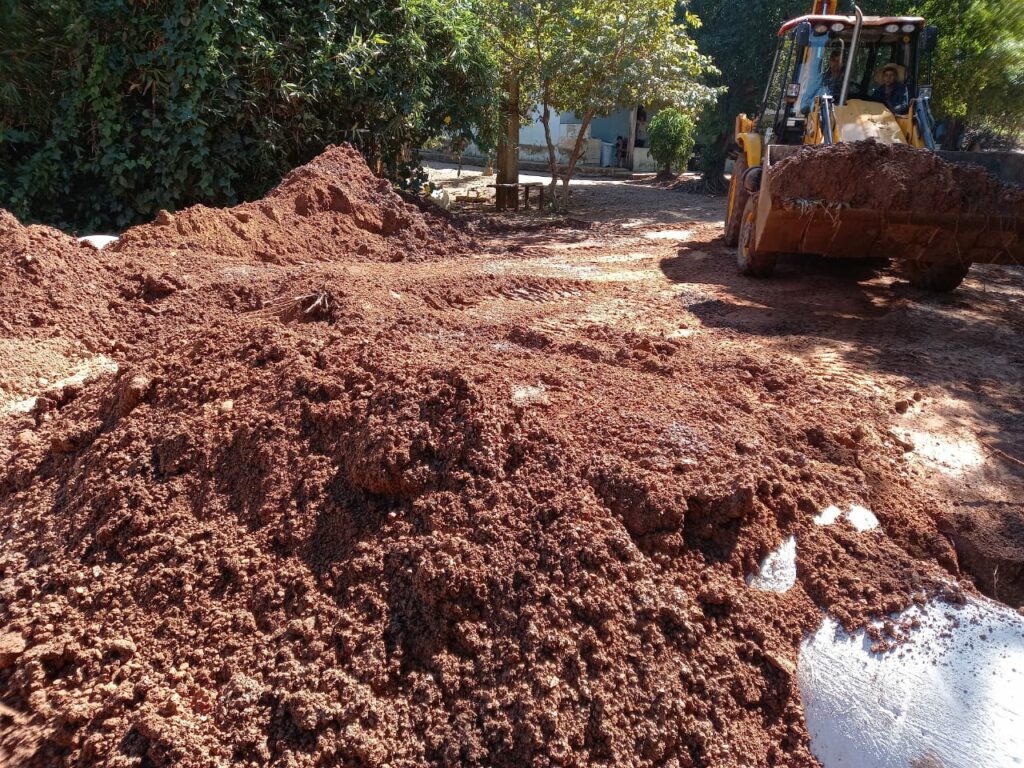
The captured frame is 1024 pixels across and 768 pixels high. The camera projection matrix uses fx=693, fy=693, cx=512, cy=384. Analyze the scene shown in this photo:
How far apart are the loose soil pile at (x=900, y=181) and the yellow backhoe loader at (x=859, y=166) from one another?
0.01 m

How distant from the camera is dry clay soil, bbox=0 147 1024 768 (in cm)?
207

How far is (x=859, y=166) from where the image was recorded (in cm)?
563

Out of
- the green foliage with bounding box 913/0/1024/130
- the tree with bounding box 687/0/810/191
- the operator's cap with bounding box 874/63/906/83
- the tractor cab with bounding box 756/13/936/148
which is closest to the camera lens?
the tractor cab with bounding box 756/13/936/148

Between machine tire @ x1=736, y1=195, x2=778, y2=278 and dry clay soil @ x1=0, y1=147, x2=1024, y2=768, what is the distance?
2.52 meters

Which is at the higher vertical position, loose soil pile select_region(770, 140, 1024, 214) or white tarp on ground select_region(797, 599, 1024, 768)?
loose soil pile select_region(770, 140, 1024, 214)

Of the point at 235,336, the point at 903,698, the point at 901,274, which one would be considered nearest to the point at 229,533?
the point at 235,336

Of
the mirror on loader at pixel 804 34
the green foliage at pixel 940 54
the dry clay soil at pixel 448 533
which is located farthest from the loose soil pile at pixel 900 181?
the green foliage at pixel 940 54

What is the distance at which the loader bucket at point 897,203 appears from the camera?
18.2ft

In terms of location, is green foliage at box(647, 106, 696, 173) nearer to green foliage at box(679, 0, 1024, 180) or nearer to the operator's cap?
green foliage at box(679, 0, 1024, 180)

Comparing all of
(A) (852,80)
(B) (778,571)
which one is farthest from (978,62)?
(B) (778,571)

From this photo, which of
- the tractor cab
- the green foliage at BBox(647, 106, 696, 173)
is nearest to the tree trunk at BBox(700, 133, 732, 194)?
the green foliage at BBox(647, 106, 696, 173)

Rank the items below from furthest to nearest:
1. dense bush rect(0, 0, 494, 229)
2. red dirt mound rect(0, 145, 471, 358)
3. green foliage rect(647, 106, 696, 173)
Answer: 1. green foliage rect(647, 106, 696, 173)
2. dense bush rect(0, 0, 494, 229)
3. red dirt mound rect(0, 145, 471, 358)

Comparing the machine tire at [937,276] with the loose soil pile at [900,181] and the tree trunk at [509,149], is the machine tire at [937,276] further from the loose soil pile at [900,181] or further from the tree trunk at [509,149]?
the tree trunk at [509,149]

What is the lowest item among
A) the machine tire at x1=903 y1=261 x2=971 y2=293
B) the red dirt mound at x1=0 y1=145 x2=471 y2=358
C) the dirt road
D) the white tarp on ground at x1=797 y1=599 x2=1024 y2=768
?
the white tarp on ground at x1=797 y1=599 x2=1024 y2=768
